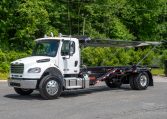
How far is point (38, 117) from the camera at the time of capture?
12188mm

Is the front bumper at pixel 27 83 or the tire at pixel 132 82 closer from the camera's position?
the front bumper at pixel 27 83

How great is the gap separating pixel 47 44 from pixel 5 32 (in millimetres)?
18028

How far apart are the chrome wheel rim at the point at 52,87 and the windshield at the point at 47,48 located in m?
1.25

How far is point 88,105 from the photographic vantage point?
14.8 metres

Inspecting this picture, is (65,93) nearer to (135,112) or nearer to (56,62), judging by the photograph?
(56,62)

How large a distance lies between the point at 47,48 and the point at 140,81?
5.19 meters

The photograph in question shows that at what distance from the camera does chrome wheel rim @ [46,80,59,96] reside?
53.4 ft

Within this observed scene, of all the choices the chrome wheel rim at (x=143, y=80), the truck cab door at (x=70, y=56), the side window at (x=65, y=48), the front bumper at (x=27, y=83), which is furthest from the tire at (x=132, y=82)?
the front bumper at (x=27, y=83)

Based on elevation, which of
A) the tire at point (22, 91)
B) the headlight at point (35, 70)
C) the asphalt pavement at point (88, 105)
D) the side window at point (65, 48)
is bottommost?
the asphalt pavement at point (88, 105)

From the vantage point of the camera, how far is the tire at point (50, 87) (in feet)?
52.8

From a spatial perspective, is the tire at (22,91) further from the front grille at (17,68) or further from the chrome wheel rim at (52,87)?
the chrome wheel rim at (52,87)

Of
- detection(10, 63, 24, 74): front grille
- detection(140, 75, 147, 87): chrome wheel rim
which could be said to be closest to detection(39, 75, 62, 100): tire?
detection(10, 63, 24, 74): front grille

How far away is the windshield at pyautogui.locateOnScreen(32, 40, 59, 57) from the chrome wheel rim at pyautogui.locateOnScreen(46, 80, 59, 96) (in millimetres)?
1253

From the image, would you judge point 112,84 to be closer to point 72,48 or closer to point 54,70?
point 72,48
